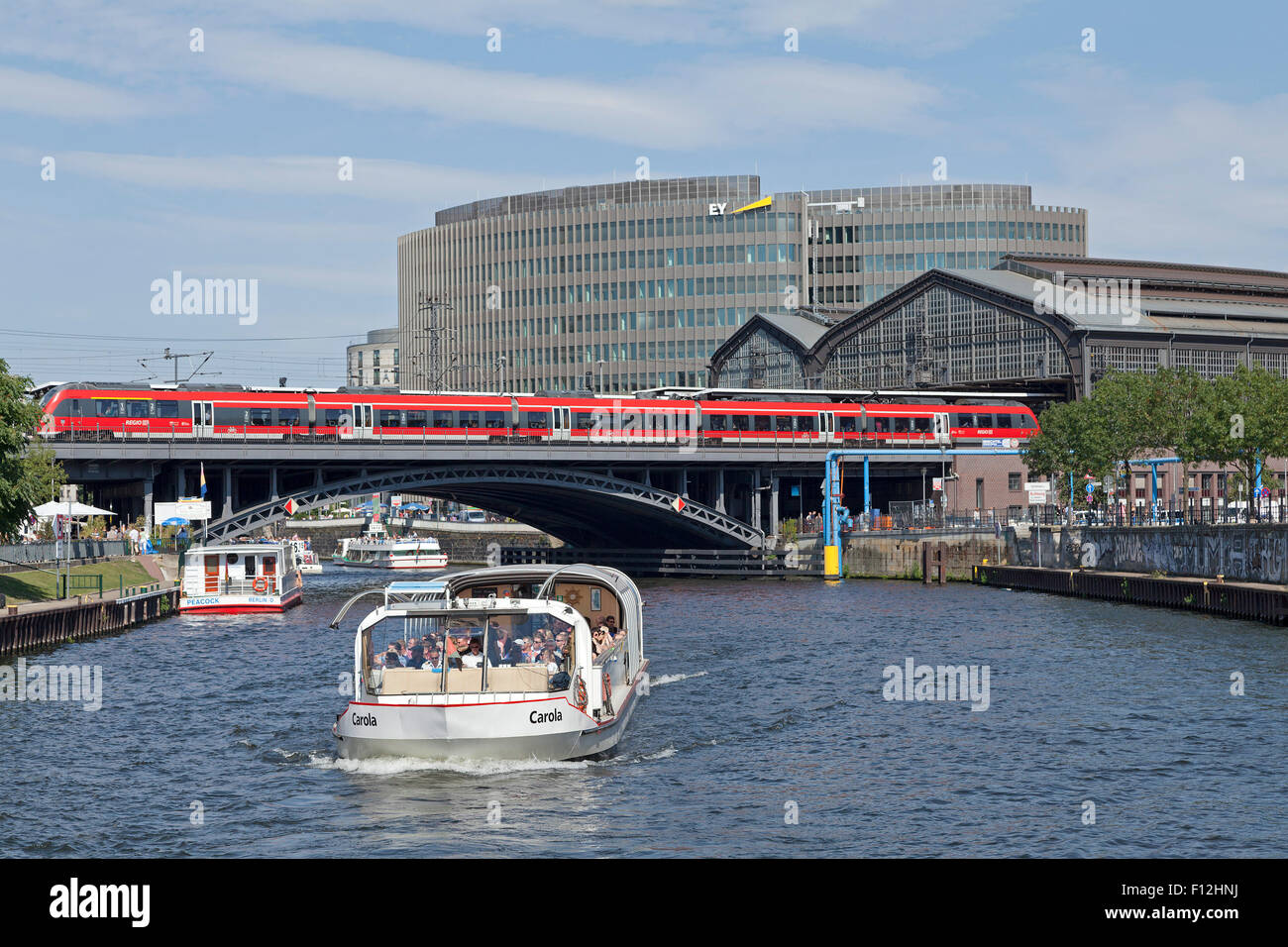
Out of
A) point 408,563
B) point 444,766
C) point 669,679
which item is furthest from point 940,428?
point 444,766

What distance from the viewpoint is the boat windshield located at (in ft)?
104

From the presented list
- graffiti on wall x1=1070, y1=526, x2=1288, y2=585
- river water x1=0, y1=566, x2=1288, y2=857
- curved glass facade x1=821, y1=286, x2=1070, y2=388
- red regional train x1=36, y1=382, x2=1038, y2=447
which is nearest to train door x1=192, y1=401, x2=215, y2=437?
red regional train x1=36, y1=382, x2=1038, y2=447

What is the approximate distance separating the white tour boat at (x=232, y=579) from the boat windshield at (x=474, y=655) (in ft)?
147

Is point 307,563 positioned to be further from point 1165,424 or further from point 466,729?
point 466,729

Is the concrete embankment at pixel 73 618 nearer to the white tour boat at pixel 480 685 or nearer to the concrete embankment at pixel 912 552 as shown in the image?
the white tour boat at pixel 480 685

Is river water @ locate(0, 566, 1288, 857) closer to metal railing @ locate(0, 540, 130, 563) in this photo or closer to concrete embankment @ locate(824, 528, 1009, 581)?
metal railing @ locate(0, 540, 130, 563)

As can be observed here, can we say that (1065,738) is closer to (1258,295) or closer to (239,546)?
(239,546)

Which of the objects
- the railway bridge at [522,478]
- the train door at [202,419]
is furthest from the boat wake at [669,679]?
the train door at [202,419]

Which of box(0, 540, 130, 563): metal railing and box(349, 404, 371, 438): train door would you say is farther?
box(349, 404, 371, 438): train door

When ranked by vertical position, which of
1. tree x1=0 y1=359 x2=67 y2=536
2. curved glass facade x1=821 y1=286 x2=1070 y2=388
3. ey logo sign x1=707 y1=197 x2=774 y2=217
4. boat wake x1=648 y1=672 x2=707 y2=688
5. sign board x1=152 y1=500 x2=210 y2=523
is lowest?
boat wake x1=648 y1=672 x2=707 y2=688

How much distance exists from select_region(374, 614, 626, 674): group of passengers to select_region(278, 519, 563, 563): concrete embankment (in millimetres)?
124177
